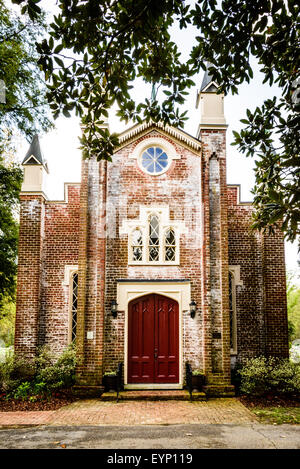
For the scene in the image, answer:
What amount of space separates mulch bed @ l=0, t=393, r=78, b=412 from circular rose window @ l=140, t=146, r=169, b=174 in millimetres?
7282

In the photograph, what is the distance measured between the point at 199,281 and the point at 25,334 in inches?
228

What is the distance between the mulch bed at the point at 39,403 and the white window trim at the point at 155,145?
7210mm

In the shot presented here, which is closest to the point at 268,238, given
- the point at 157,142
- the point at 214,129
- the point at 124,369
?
the point at 214,129

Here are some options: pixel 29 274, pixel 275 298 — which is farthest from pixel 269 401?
pixel 29 274

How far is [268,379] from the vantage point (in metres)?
11.4

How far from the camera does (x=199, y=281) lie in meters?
12.2

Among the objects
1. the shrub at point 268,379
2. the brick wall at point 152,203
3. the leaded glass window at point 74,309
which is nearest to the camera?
the shrub at point 268,379

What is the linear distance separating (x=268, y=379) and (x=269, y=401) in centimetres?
85

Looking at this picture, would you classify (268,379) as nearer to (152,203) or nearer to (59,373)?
(59,373)

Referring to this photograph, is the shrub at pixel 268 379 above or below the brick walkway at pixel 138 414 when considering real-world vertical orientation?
above

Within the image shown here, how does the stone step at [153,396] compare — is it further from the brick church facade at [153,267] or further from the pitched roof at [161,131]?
the pitched roof at [161,131]

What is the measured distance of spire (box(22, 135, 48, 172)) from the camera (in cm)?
1362

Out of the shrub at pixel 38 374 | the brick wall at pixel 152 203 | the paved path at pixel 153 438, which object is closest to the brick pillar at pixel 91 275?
the brick wall at pixel 152 203

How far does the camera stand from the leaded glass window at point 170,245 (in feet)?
40.9
